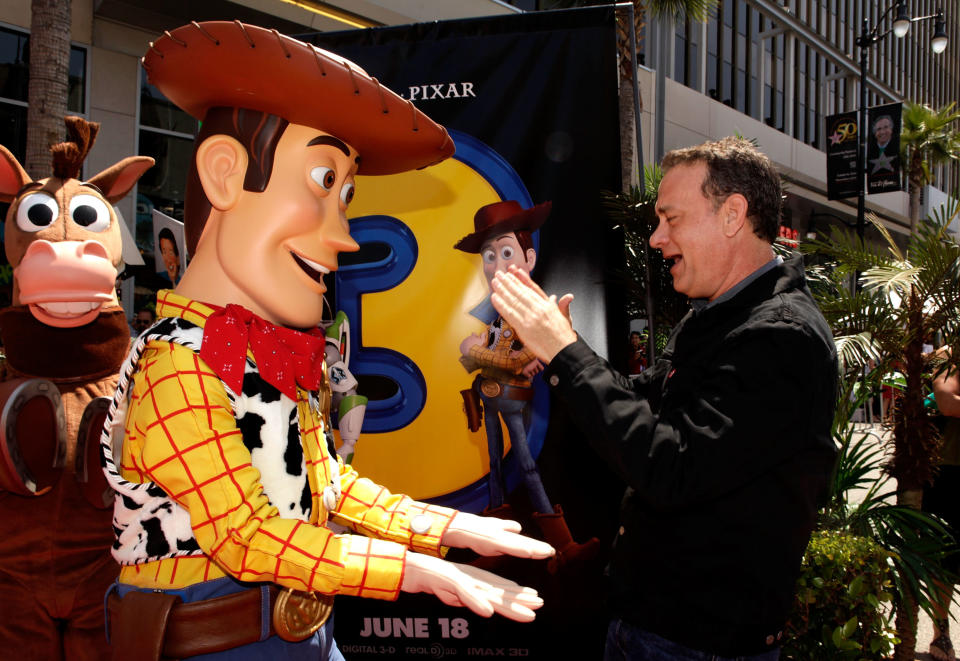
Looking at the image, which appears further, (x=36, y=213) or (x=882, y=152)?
(x=882, y=152)

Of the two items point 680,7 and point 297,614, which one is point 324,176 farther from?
point 680,7

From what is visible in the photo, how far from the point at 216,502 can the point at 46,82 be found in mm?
4957

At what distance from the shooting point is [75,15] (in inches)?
314

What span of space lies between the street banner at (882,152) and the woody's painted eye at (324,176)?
15831 mm

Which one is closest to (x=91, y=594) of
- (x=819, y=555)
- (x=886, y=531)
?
(x=819, y=555)

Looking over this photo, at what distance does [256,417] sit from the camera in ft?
4.94

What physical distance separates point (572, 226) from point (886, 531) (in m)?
2.10

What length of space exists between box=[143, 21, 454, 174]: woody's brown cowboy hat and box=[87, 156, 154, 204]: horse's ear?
108cm

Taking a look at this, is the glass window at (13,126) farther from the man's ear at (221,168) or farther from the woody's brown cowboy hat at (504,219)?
the man's ear at (221,168)

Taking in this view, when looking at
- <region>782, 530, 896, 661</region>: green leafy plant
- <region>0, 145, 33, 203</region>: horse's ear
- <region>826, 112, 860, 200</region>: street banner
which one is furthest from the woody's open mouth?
<region>826, 112, 860, 200</region>: street banner

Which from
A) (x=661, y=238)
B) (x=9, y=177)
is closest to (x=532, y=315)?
(x=661, y=238)

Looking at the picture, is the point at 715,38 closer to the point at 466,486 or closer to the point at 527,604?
the point at 466,486

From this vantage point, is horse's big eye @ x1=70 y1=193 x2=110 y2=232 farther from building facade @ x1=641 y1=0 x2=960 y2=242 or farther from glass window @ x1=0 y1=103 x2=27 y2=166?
building facade @ x1=641 y1=0 x2=960 y2=242

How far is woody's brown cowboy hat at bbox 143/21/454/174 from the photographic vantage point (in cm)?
149
